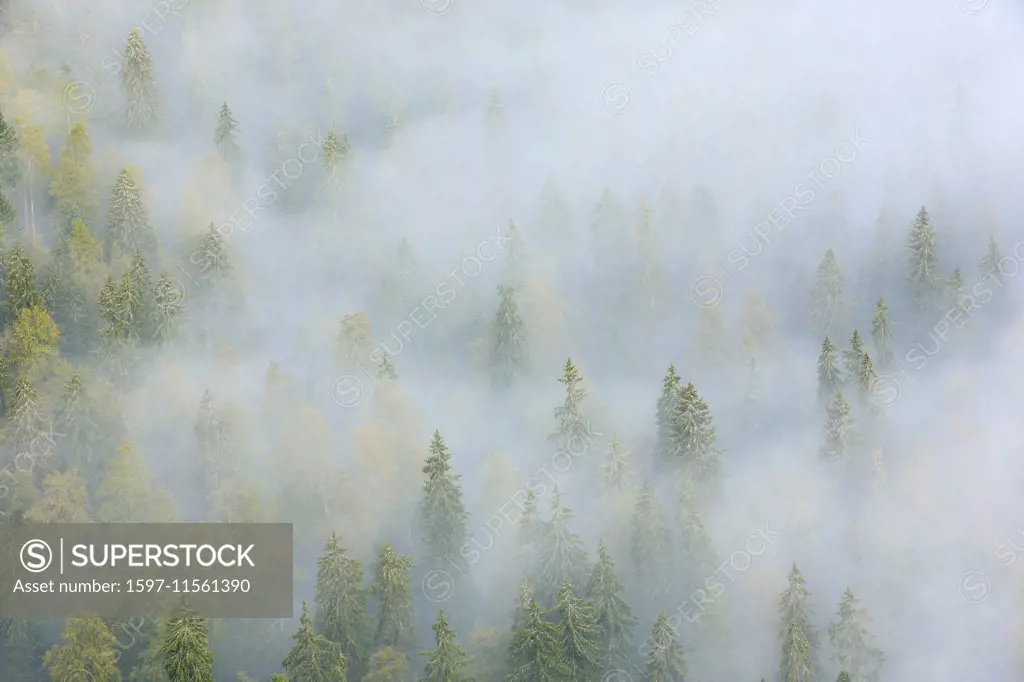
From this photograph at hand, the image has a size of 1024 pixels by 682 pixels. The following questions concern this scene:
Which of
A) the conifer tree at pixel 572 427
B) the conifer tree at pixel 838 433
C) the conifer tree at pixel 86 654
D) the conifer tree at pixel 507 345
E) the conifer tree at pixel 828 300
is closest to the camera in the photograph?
the conifer tree at pixel 86 654

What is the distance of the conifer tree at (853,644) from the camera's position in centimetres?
10369

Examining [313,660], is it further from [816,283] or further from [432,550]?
[816,283]

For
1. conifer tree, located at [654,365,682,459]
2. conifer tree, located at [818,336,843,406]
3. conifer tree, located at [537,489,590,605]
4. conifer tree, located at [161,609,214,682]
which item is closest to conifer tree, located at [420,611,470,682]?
conifer tree, located at [537,489,590,605]

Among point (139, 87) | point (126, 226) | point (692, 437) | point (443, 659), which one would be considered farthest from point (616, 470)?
point (139, 87)

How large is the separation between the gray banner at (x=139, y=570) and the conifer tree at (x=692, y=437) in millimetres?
33867

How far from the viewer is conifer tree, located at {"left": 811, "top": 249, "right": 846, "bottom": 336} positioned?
140 metres

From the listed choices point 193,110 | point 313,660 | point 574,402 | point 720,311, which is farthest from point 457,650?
point 193,110

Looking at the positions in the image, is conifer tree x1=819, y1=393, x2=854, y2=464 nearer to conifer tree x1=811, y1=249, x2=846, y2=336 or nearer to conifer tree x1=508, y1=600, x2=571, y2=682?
conifer tree x1=811, y1=249, x2=846, y2=336

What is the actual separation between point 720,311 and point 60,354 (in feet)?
220

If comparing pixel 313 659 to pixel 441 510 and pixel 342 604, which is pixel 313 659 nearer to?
pixel 342 604

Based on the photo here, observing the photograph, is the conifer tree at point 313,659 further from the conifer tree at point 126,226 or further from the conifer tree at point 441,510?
the conifer tree at point 126,226

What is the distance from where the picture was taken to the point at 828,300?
5507 inches

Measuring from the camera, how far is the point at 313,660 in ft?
300

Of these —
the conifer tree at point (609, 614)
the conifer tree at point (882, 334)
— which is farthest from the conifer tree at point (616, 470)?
the conifer tree at point (882, 334)
